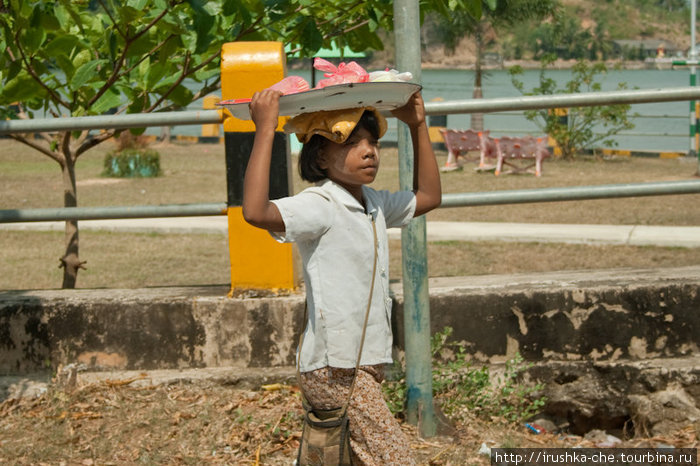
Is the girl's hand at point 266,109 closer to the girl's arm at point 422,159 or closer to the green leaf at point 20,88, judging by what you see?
the girl's arm at point 422,159

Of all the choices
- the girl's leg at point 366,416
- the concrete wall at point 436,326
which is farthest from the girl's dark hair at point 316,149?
the concrete wall at point 436,326

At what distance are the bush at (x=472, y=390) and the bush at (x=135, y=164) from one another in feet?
40.0

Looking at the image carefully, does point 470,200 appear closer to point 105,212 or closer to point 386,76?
point 386,76

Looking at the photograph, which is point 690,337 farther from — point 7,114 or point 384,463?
point 7,114

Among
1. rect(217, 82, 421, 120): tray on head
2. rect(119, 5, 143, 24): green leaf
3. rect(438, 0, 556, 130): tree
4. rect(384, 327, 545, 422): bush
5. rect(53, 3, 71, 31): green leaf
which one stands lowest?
rect(384, 327, 545, 422): bush

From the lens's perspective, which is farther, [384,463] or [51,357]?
[51,357]

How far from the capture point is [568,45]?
270 ft

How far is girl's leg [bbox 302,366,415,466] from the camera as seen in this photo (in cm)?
286

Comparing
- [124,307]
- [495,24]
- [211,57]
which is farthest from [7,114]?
[495,24]

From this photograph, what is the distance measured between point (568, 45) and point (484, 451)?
3247 inches

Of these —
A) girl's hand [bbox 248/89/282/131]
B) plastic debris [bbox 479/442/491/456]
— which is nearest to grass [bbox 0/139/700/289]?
plastic debris [bbox 479/442/491/456]

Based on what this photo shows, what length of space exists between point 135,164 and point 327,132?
13.4m

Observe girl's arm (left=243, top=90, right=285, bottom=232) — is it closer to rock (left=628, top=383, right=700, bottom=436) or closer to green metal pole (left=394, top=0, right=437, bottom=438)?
green metal pole (left=394, top=0, right=437, bottom=438)

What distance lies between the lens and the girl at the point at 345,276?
281 cm
